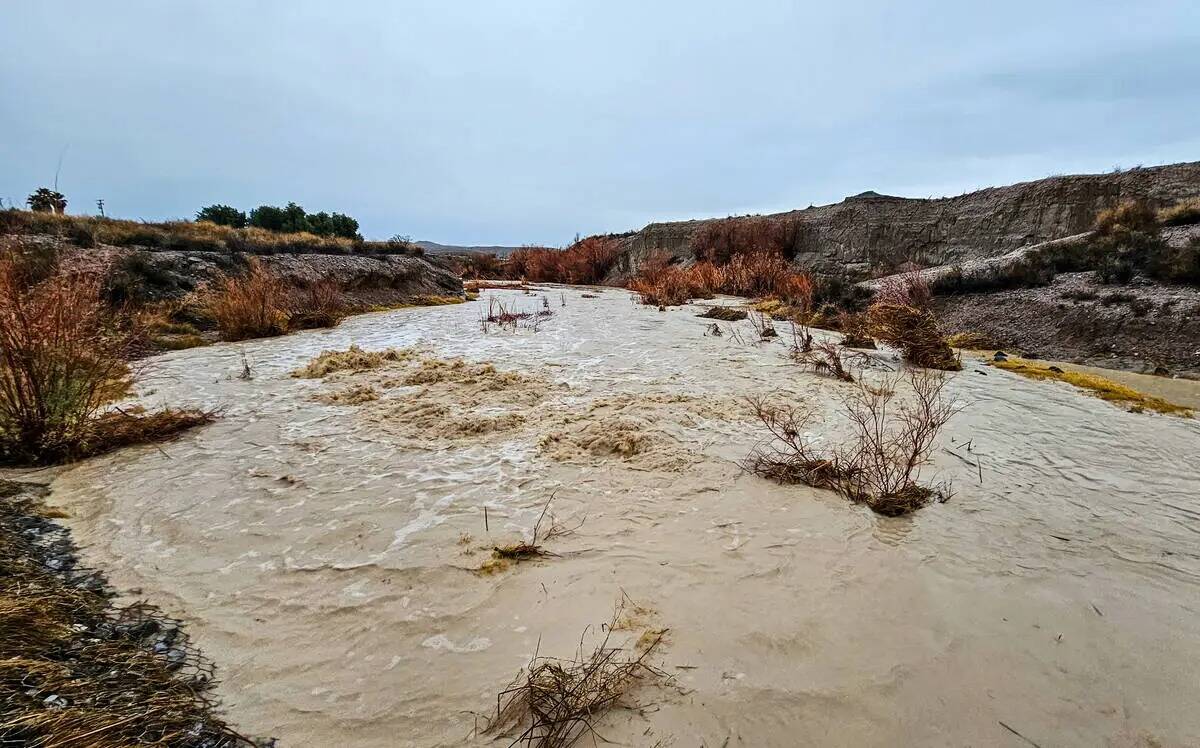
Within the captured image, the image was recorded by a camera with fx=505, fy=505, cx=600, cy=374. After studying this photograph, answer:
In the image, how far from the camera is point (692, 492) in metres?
3.14

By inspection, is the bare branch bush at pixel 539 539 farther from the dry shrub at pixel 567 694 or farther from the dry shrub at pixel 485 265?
the dry shrub at pixel 485 265

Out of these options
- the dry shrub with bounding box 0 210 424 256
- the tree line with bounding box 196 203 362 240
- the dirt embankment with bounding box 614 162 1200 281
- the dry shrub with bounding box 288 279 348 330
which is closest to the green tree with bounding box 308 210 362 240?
the tree line with bounding box 196 203 362 240

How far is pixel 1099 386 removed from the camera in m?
5.42

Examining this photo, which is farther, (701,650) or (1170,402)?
(1170,402)

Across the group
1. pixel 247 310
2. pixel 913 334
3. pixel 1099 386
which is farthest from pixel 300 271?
pixel 1099 386

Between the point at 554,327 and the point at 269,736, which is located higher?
the point at 554,327

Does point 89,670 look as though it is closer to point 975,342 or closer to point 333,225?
point 975,342

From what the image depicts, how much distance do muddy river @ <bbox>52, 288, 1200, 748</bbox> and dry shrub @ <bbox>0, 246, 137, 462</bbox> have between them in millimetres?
417

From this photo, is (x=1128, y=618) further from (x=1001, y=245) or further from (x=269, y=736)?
(x=1001, y=245)

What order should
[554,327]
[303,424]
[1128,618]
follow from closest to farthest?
[1128,618] < [303,424] < [554,327]

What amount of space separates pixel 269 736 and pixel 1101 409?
6540mm

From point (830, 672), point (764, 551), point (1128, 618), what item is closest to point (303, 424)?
point (764, 551)

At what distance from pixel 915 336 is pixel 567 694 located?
6.79 meters

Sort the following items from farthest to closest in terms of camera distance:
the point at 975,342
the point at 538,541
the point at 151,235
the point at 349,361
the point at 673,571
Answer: the point at 151,235 → the point at 975,342 → the point at 349,361 → the point at 538,541 → the point at 673,571
